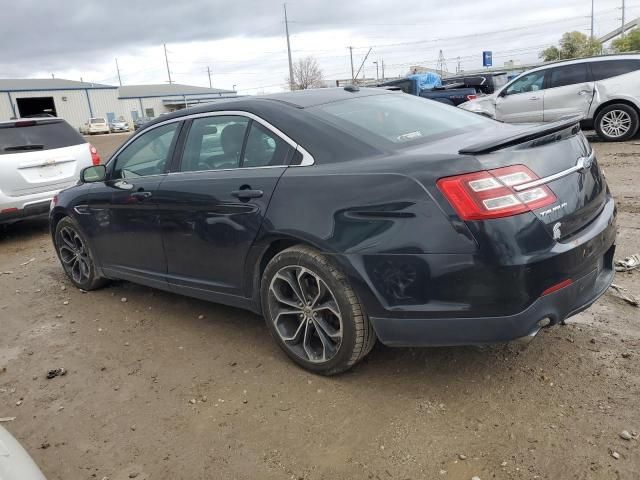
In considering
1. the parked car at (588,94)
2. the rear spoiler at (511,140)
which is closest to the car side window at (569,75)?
the parked car at (588,94)

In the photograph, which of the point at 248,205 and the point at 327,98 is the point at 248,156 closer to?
the point at 248,205

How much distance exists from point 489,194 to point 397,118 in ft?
3.67

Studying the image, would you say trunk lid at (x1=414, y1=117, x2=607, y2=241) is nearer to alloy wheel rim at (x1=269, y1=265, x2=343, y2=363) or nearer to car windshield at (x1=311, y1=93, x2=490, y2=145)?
car windshield at (x1=311, y1=93, x2=490, y2=145)

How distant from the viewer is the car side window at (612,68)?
10.6 meters

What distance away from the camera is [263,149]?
335cm

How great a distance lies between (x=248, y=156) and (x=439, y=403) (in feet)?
6.04

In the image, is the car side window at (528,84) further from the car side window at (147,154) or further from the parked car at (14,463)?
the parked car at (14,463)

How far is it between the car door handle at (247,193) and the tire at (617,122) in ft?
32.6

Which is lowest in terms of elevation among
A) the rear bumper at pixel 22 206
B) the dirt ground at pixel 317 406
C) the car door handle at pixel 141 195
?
the dirt ground at pixel 317 406

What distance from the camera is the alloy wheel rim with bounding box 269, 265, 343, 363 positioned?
10.1ft

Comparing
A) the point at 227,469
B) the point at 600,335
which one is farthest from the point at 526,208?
the point at 227,469

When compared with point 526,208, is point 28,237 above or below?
below

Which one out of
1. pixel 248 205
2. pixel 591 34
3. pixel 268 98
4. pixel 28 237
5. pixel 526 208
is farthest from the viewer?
pixel 591 34

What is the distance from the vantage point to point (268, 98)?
356cm
